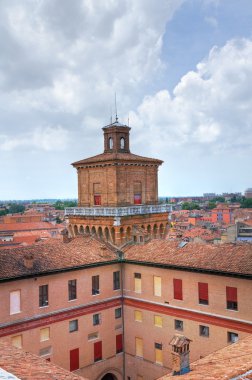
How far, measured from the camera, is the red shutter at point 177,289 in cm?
3056

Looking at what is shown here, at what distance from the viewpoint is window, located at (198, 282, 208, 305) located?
95.5 ft

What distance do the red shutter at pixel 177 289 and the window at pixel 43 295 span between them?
30.5ft

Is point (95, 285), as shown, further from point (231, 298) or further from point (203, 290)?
point (231, 298)

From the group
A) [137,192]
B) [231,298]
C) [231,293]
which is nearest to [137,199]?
[137,192]

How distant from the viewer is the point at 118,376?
110 ft

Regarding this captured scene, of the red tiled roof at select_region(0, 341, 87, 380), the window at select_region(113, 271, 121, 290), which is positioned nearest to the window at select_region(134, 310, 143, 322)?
the window at select_region(113, 271, 121, 290)

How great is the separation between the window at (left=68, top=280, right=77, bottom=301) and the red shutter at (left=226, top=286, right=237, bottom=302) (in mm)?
11035

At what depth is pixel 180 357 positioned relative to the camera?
16.5 meters

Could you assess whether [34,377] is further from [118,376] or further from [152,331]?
[118,376]

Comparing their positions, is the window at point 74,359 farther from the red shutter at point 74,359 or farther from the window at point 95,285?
the window at point 95,285

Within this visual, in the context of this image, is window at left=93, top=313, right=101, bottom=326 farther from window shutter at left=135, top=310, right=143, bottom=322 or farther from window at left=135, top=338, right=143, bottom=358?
window at left=135, top=338, right=143, bottom=358

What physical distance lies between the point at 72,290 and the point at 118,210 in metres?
7.90

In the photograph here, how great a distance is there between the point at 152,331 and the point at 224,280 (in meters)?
7.77

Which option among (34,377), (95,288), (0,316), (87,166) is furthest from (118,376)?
(34,377)
